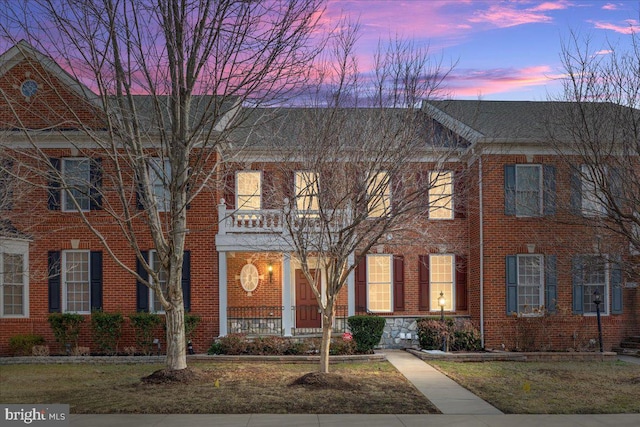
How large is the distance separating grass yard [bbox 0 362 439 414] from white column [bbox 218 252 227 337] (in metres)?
2.92

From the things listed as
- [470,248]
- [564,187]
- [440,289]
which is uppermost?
[564,187]

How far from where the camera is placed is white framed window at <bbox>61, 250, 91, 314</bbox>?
19.1 meters

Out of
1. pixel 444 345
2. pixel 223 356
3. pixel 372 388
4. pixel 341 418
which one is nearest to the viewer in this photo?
pixel 341 418

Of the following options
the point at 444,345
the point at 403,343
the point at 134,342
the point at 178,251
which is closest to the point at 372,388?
the point at 178,251

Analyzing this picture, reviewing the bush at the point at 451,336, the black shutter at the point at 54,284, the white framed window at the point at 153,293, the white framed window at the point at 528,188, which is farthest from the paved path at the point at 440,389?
the black shutter at the point at 54,284

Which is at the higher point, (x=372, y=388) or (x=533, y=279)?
(x=533, y=279)

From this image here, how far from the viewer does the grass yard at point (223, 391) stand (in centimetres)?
1100

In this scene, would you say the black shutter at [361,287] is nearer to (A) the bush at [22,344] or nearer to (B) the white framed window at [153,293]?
(B) the white framed window at [153,293]

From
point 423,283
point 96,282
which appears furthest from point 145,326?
point 423,283

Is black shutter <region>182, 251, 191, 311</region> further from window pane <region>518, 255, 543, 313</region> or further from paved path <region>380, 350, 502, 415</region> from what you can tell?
window pane <region>518, 255, 543, 313</region>

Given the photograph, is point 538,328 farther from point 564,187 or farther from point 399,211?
point 399,211

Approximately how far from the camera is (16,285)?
18891mm

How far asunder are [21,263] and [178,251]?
8062mm

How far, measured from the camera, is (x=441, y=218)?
20.9m
